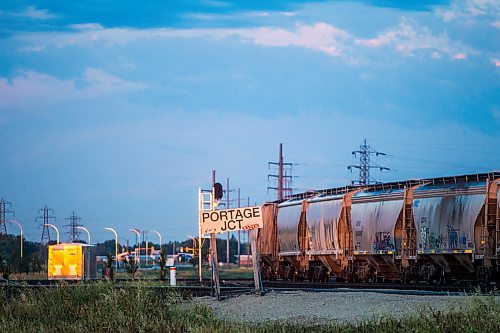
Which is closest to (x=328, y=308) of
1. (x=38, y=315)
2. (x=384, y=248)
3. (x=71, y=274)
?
(x=38, y=315)

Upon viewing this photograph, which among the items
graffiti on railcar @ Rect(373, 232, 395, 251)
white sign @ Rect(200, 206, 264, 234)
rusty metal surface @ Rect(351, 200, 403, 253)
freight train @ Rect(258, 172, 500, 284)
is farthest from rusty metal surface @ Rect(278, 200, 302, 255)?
white sign @ Rect(200, 206, 264, 234)

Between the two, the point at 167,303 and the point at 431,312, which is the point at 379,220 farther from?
the point at 431,312

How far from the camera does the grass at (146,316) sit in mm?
16594

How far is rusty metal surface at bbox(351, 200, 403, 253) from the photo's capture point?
35312mm

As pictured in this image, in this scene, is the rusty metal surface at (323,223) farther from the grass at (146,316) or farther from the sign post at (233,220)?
the grass at (146,316)

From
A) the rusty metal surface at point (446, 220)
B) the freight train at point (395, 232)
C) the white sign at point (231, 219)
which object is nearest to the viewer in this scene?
the white sign at point (231, 219)

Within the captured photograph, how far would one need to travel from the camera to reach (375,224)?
119 ft

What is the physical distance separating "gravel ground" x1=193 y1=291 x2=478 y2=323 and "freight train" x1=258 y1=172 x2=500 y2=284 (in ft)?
27.0

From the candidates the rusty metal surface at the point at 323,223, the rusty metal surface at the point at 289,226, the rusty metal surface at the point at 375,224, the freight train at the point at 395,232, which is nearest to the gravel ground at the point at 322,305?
the freight train at the point at 395,232

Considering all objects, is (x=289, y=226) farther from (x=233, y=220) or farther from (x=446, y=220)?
(x=233, y=220)

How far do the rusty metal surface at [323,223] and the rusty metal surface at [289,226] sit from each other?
122 cm

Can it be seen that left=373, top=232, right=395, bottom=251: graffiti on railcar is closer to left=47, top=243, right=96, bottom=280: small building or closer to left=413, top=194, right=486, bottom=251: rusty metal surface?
left=413, top=194, right=486, bottom=251: rusty metal surface

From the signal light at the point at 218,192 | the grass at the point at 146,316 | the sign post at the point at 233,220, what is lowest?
the grass at the point at 146,316

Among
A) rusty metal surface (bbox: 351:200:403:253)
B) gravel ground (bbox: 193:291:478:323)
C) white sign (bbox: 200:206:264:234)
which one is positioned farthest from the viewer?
rusty metal surface (bbox: 351:200:403:253)
